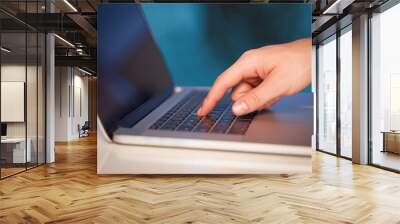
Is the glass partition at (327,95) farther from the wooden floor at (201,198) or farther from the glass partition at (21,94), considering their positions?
the glass partition at (21,94)

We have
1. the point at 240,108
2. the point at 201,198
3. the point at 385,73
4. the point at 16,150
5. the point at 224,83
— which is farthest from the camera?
the point at 385,73

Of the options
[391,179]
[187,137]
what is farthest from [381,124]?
[187,137]

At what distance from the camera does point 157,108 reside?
19.7ft

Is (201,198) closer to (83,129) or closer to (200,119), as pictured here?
(200,119)

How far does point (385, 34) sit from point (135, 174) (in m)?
5.40

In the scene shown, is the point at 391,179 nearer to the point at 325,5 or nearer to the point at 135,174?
the point at 325,5

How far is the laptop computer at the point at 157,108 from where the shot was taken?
5.96 m

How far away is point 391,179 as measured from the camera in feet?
19.6

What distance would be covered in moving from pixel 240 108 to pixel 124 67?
78.6 inches

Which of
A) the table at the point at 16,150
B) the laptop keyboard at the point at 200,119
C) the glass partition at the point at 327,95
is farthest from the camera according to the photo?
the glass partition at the point at 327,95

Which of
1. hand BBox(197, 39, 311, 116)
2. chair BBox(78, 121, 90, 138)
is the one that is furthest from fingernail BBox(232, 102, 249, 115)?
chair BBox(78, 121, 90, 138)

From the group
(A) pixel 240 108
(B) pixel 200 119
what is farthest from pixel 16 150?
(A) pixel 240 108

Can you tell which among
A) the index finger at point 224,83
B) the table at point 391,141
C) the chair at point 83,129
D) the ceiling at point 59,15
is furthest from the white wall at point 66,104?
the table at point 391,141

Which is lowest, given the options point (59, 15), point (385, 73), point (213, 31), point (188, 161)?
point (188, 161)
